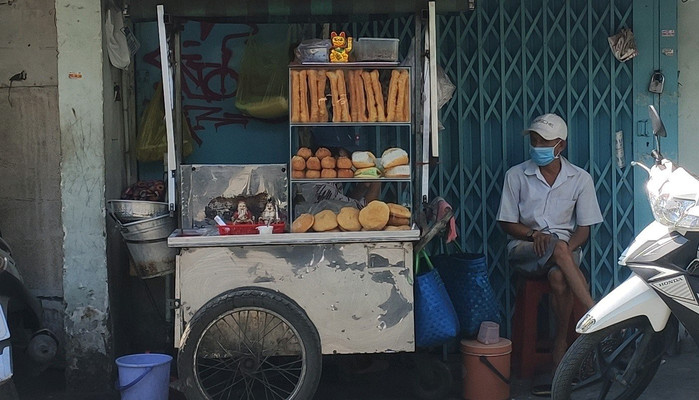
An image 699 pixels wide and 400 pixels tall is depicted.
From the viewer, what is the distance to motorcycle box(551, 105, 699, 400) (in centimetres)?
407

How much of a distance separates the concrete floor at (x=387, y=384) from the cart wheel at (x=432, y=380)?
0.11 m

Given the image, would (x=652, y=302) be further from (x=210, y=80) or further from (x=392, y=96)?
(x=210, y=80)

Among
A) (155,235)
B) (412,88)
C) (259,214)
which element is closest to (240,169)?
(259,214)

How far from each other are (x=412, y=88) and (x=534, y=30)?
1233 mm

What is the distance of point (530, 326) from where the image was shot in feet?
18.9

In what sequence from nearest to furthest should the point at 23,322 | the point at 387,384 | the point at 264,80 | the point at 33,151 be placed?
the point at 23,322
the point at 387,384
the point at 264,80
the point at 33,151

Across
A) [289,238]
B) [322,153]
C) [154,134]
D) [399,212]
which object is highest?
[154,134]

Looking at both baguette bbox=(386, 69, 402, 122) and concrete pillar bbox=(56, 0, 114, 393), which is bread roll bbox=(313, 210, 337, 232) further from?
concrete pillar bbox=(56, 0, 114, 393)

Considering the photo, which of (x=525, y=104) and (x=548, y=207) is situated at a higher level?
(x=525, y=104)

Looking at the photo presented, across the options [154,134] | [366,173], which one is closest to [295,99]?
[366,173]

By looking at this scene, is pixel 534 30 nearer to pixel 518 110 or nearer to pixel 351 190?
pixel 518 110

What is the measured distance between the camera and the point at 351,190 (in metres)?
5.83

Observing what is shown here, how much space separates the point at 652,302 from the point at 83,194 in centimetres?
320

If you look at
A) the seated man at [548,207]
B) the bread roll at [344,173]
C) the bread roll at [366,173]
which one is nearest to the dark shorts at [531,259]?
the seated man at [548,207]
